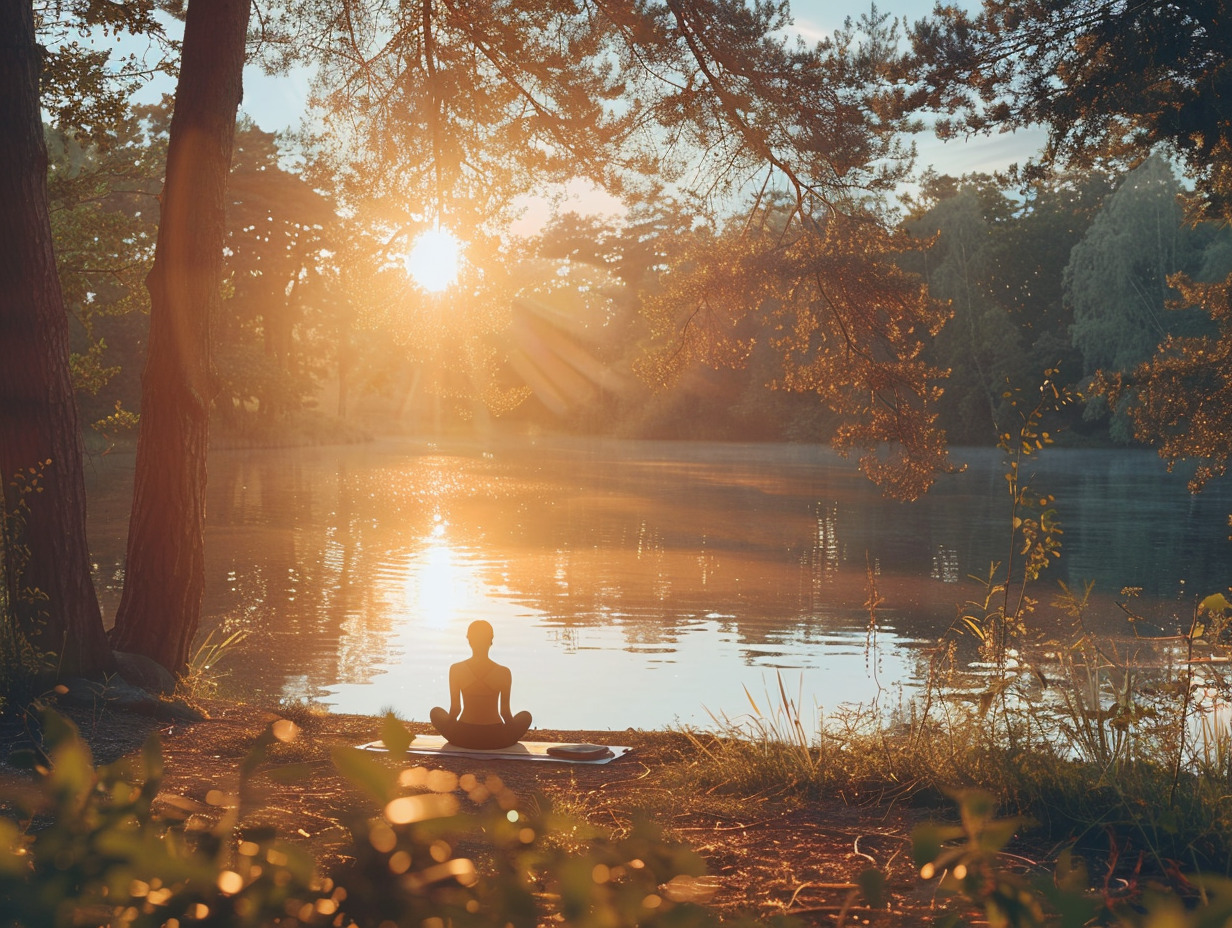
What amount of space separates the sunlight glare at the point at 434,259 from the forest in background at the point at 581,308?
5.3 inches

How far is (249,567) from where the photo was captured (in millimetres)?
16094

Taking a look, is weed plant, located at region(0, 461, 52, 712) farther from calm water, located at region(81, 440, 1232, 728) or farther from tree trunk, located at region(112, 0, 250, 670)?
calm water, located at region(81, 440, 1232, 728)

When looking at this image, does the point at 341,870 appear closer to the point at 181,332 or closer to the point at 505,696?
the point at 505,696

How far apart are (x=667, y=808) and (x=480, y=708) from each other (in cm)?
212

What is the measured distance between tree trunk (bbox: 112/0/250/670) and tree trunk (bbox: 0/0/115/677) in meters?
0.80

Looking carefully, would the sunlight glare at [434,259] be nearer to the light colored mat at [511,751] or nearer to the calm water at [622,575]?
the calm water at [622,575]

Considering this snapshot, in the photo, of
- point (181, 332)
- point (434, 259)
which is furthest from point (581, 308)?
point (181, 332)

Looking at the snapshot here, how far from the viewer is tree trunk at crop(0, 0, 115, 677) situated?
18.9ft

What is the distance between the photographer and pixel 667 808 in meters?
4.33

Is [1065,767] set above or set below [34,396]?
below

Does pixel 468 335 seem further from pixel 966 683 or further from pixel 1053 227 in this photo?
pixel 1053 227

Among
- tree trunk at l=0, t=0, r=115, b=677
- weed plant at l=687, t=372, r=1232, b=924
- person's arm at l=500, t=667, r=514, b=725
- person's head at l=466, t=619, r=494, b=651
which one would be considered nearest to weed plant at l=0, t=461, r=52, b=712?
tree trunk at l=0, t=0, r=115, b=677

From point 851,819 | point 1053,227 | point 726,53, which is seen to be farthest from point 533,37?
point 1053,227

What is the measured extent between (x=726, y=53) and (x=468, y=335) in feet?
12.9
